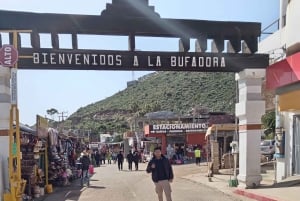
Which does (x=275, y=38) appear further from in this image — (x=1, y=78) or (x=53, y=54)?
(x=1, y=78)

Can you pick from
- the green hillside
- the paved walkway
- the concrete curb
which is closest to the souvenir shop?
the paved walkway

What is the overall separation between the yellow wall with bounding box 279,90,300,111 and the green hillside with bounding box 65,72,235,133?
312 feet

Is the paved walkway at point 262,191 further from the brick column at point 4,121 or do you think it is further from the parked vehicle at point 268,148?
the parked vehicle at point 268,148

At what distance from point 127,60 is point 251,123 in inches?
205

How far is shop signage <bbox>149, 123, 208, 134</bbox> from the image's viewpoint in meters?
47.3

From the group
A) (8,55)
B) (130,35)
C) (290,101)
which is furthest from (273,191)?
(8,55)

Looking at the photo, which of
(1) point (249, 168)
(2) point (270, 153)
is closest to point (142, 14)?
(1) point (249, 168)

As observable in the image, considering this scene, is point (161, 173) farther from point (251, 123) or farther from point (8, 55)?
point (251, 123)

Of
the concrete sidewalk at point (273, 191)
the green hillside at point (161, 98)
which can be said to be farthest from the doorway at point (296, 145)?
the green hillside at point (161, 98)

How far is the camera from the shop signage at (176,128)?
4731 cm

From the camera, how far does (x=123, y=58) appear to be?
15.8 metres

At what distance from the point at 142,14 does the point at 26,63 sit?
4.02 m

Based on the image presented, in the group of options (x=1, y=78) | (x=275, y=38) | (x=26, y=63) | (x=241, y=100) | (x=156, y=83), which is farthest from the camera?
(x=156, y=83)

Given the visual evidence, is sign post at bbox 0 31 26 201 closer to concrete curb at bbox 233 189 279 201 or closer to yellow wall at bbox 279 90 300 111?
concrete curb at bbox 233 189 279 201
